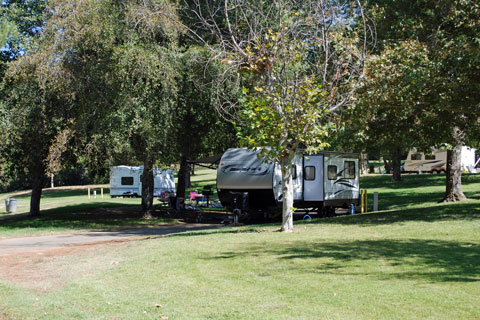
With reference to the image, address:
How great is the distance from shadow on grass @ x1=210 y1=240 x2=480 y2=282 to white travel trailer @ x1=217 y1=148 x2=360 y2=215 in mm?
8729

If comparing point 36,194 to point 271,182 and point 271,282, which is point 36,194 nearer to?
point 271,182

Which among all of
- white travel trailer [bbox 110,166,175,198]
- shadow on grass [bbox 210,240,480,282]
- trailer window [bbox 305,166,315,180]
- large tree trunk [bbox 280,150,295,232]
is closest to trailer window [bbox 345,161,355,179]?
trailer window [bbox 305,166,315,180]

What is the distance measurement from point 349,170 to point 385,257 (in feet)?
45.6

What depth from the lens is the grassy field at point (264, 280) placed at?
241 inches

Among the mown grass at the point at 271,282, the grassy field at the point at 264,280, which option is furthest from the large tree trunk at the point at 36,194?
the mown grass at the point at 271,282

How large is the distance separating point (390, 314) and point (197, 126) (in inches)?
693

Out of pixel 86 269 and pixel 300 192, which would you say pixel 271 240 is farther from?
pixel 300 192

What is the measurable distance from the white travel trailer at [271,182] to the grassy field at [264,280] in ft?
23.9

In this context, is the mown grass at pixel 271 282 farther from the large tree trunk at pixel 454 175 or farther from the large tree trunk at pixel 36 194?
the large tree trunk at pixel 36 194

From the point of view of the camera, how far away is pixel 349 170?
23.0 meters

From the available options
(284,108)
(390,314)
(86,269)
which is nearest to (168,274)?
(86,269)

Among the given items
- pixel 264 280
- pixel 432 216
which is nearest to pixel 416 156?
pixel 432 216

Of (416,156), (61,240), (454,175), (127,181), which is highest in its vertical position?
(416,156)

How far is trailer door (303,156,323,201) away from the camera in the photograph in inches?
835
